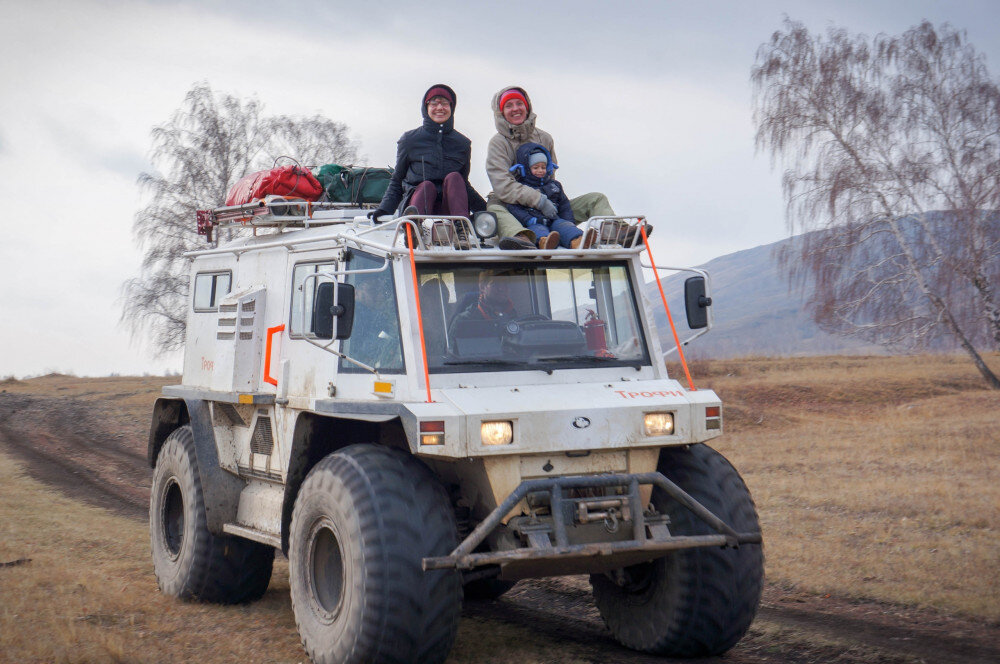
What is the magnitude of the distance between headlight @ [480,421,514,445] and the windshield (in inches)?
24.3

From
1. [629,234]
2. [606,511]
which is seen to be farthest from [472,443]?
[629,234]

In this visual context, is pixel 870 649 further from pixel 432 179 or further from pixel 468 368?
pixel 432 179

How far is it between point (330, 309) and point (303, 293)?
4.85 ft

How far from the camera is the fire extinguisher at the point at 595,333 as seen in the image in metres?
6.84

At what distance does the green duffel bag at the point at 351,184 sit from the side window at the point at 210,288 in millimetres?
1160

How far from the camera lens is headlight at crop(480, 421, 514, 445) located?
5.76 metres

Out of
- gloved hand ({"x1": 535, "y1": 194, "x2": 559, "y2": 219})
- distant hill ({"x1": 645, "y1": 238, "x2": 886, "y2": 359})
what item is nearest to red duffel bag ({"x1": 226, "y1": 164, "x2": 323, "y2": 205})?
gloved hand ({"x1": 535, "y1": 194, "x2": 559, "y2": 219})

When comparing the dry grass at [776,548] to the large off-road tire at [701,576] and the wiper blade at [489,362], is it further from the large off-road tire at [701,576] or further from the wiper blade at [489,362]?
the wiper blade at [489,362]

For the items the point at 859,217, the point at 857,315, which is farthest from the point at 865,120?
the point at 857,315

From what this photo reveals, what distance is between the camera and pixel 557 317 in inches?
271

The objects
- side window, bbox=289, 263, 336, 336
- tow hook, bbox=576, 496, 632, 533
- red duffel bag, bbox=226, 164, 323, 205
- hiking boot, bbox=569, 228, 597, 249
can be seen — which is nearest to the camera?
tow hook, bbox=576, 496, 632, 533

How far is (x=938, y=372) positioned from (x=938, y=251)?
3.61 meters

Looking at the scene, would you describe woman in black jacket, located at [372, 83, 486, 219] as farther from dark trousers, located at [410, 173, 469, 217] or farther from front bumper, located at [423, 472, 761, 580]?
front bumper, located at [423, 472, 761, 580]

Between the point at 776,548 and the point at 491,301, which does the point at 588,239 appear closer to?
the point at 491,301
